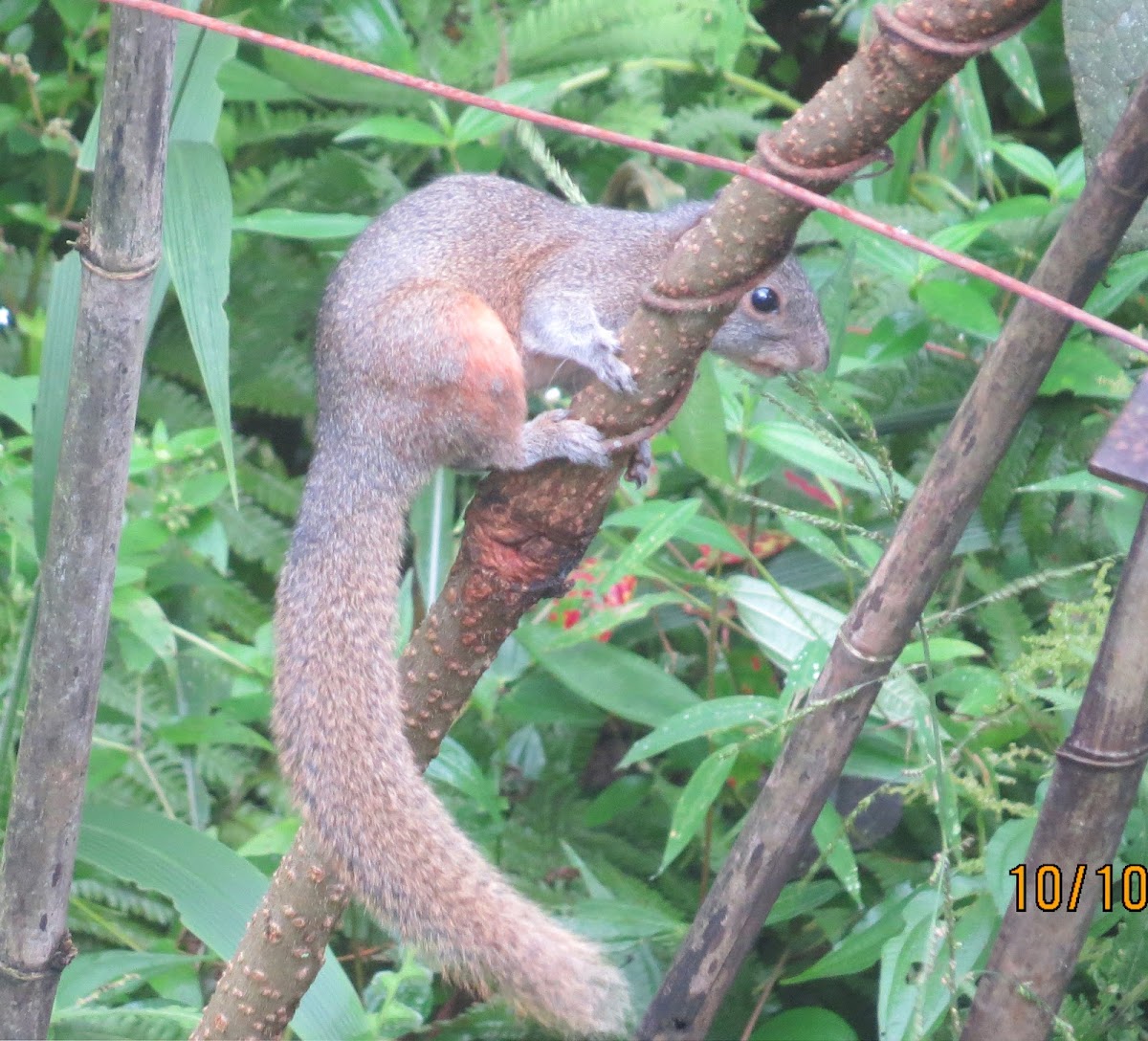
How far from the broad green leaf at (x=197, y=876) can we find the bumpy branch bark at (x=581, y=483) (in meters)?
0.10

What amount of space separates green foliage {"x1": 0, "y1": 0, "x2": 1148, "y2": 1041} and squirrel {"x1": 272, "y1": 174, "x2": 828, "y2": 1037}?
122 mm

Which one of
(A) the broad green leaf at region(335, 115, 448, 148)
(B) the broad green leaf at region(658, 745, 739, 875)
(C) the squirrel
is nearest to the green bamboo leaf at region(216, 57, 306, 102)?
(A) the broad green leaf at region(335, 115, 448, 148)

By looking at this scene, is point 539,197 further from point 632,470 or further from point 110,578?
point 110,578

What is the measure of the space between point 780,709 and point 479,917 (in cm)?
45

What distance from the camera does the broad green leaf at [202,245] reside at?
1.06 metres

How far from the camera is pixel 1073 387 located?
1688 mm

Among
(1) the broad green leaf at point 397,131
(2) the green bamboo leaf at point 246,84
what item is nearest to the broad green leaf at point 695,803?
(1) the broad green leaf at point 397,131

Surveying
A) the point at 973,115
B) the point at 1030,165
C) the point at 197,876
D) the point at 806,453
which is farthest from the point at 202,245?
the point at 973,115

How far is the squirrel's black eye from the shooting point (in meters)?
1.84

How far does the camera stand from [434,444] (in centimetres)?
153

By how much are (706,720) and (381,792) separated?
1.26ft

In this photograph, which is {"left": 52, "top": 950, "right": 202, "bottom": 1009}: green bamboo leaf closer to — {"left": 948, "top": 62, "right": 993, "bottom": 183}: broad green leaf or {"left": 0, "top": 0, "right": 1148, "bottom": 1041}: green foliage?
{"left": 0, "top": 0, "right": 1148, "bottom": 1041}: green foliage

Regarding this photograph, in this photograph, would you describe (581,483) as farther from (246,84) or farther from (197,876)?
(246,84)

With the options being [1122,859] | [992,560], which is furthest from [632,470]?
[992,560]
